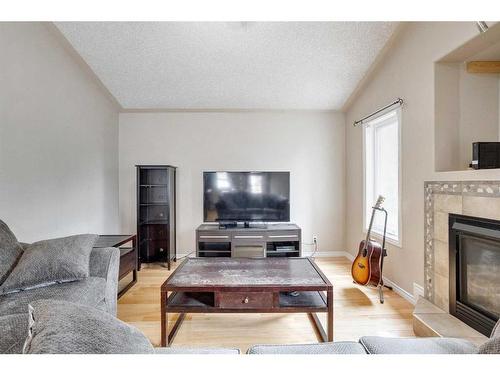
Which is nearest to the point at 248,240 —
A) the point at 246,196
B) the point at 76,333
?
the point at 246,196

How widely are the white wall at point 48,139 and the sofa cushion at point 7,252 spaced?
47cm

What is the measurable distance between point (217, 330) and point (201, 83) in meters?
2.95

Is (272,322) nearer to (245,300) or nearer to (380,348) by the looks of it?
(245,300)

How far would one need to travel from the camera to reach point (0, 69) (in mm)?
2072

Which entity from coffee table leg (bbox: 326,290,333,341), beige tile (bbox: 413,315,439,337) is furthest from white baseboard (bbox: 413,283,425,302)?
coffee table leg (bbox: 326,290,333,341)

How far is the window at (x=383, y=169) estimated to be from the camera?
3023mm

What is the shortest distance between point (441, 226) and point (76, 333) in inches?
98.4

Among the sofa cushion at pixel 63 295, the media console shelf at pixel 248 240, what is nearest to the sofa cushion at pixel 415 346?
the sofa cushion at pixel 63 295

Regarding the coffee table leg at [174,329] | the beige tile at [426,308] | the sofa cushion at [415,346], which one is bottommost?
the coffee table leg at [174,329]

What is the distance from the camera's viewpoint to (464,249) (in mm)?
1922

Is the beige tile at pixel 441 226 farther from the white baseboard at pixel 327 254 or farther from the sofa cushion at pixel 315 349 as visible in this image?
the white baseboard at pixel 327 254

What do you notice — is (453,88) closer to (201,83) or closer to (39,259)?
(201,83)

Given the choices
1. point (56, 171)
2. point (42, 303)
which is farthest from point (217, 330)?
point (56, 171)

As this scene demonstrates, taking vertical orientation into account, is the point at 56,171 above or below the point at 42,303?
above
